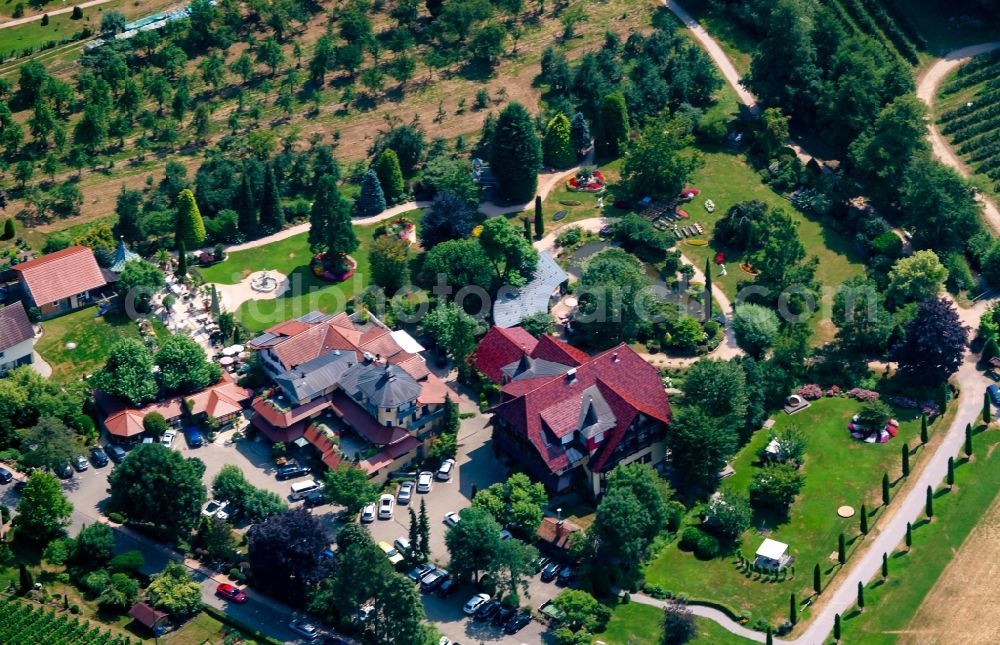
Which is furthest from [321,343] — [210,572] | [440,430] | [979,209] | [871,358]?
[979,209]

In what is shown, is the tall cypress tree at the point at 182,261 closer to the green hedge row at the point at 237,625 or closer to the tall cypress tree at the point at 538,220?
the tall cypress tree at the point at 538,220

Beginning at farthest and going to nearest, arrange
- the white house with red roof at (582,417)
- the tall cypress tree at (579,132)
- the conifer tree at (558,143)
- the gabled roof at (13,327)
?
the tall cypress tree at (579,132), the conifer tree at (558,143), the gabled roof at (13,327), the white house with red roof at (582,417)

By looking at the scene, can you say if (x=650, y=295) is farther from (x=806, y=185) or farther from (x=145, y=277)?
(x=145, y=277)

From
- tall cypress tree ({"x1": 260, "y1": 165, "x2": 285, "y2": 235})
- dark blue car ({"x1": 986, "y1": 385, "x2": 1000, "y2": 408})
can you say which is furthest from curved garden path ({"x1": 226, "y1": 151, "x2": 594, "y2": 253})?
dark blue car ({"x1": 986, "y1": 385, "x2": 1000, "y2": 408})

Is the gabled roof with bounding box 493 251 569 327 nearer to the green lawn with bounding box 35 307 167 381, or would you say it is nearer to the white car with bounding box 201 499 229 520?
the green lawn with bounding box 35 307 167 381

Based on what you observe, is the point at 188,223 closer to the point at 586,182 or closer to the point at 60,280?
the point at 60,280

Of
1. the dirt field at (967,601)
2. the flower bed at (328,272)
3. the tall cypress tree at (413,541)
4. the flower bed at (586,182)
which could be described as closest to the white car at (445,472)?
the tall cypress tree at (413,541)
